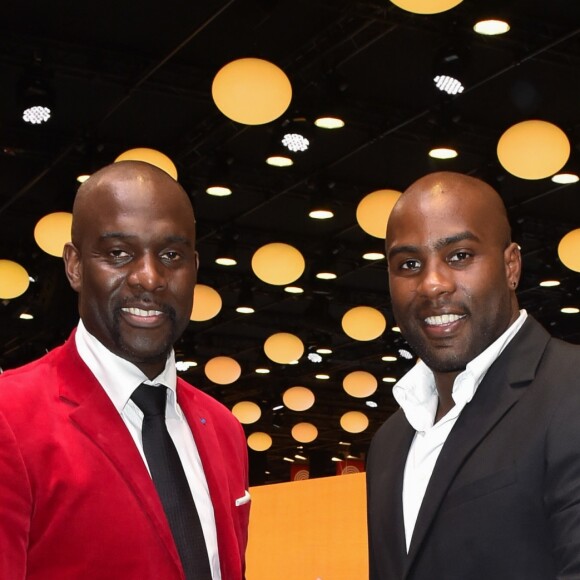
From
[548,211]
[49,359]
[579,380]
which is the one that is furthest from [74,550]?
[548,211]

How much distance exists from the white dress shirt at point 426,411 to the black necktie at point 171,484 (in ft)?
1.34

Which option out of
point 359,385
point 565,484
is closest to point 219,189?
point 565,484

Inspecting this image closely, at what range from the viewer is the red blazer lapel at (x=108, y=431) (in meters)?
1.89

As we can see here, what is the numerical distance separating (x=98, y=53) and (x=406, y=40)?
93.5 inches

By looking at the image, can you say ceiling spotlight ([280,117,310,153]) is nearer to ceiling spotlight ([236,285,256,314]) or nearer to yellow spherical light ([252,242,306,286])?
yellow spherical light ([252,242,306,286])

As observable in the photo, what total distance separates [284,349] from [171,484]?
10.1 m

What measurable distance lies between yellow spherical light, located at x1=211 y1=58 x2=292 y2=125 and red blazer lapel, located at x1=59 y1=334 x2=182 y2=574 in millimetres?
3401

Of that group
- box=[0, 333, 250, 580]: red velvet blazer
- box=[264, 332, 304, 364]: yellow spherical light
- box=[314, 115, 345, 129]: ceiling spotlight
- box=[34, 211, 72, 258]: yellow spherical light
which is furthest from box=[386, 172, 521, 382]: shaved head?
box=[264, 332, 304, 364]: yellow spherical light

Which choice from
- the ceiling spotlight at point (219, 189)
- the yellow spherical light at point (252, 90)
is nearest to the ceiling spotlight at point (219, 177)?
the ceiling spotlight at point (219, 189)

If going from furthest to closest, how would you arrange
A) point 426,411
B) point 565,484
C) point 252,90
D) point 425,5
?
point 252,90 → point 425,5 → point 426,411 → point 565,484

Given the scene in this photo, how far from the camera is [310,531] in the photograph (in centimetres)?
263

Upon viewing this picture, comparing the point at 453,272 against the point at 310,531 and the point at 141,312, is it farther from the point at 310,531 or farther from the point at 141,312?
the point at 310,531

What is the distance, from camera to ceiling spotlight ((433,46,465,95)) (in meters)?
6.25

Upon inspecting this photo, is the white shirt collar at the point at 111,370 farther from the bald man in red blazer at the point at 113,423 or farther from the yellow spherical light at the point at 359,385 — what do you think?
the yellow spherical light at the point at 359,385
